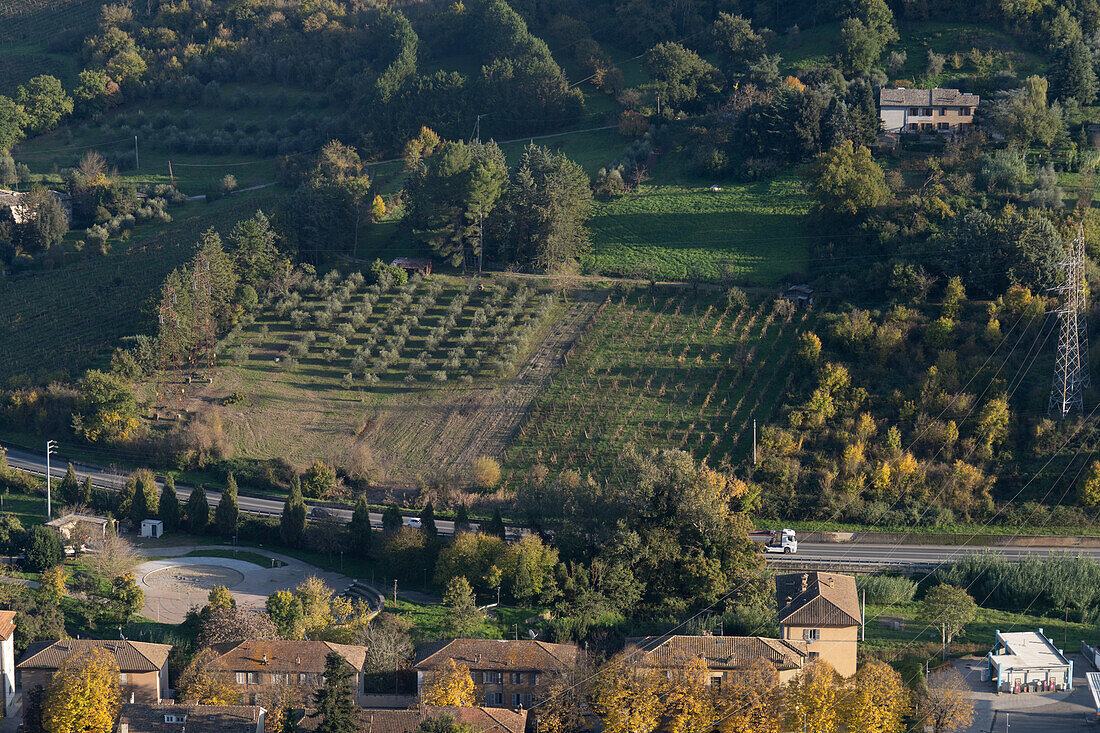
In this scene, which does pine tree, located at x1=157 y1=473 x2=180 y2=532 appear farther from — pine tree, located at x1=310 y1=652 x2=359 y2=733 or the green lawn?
the green lawn

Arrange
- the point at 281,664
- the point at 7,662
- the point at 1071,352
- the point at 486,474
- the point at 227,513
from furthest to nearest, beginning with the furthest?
the point at 486,474, the point at 1071,352, the point at 227,513, the point at 7,662, the point at 281,664

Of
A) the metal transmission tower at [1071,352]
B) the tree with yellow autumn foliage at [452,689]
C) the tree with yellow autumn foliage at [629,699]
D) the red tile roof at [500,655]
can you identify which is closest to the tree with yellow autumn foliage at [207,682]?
the red tile roof at [500,655]

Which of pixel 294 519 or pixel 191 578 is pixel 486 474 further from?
pixel 191 578

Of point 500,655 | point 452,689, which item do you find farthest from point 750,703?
point 452,689

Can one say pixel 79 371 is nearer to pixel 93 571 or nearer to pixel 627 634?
pixel 93 571

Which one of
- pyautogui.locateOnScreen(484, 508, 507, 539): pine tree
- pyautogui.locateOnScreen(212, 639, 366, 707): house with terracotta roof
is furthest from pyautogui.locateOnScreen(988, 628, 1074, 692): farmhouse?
→ pyautogui.locateOnScreen(212, 639, 366, 707): house with terracotta roof

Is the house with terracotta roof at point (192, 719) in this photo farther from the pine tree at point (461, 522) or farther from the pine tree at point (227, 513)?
the pine tree at point (227, 513)
